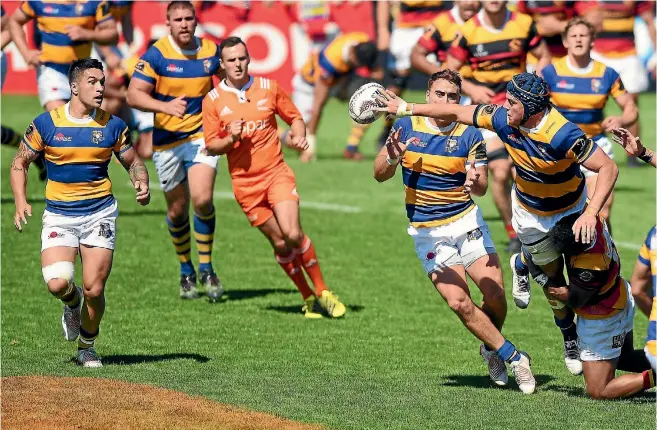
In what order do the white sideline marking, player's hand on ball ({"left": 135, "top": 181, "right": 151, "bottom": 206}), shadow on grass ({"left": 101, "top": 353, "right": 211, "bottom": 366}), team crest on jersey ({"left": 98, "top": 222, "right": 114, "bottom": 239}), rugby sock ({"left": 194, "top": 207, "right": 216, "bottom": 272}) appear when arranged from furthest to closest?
the white sideline marking
rugby sock ({"left": 194, "top": 207, "right": 216, "bottom": 272})
shadow on grass ({"left": 101, "top": 353, "right": 211, "bottom": 366})
team crest on jersey ({"left": 98, "top": 222, "right": 114, "bottom": 239})
player's hand on ball ({"left": 135, "top": 181, "right": 151, "bottom": 206})

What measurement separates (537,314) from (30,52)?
6983 mm

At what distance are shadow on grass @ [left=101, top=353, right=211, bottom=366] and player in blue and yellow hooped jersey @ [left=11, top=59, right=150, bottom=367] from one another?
0.29 meters

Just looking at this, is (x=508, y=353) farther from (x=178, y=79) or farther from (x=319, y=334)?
(x=178, y=79)

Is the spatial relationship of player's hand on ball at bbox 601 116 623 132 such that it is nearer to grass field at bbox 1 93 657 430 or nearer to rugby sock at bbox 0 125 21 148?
grass field at bbox 1 93 657 430

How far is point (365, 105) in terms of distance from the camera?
29.7 ft

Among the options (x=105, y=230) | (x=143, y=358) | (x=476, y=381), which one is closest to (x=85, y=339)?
(x=143, y=358)

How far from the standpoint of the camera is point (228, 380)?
31.7 ft

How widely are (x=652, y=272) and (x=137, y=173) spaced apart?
12.9 feet

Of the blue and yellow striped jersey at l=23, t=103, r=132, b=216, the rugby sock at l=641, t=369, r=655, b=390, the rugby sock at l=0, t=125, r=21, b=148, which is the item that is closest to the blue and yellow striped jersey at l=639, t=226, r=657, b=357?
the rugby sock at l=641, t=369, r=655, b=390

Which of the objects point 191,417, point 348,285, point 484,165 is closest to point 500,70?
point 348,285

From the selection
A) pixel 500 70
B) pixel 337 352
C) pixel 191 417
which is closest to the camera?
pixel 191 417

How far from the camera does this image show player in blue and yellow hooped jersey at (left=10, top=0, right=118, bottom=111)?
1563 centimetres

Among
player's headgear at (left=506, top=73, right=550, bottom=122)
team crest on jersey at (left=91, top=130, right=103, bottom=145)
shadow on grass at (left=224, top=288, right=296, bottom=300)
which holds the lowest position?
Result: shadow on grass at (left=224, top=288, right=296, bottom=300)

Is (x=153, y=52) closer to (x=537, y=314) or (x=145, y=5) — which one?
(x=537, y=314)
